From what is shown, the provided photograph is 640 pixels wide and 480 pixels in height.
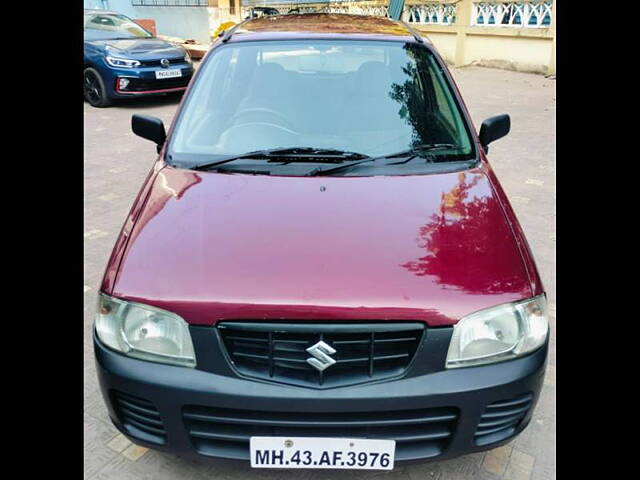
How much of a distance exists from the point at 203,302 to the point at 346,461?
713mm

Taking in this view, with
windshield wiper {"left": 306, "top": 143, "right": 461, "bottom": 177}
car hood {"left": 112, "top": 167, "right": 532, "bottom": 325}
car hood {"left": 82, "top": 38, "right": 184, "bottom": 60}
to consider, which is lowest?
car hood {"left": 112, "top": 167, "right": 532, "bottom": 325}

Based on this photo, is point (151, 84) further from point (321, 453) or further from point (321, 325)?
point (321, 453)

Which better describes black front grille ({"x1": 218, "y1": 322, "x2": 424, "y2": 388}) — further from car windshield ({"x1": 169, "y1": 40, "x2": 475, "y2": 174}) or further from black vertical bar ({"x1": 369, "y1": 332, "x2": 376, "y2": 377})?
car windshield ({"x1": 169, "y1": 40, "x2": 475, "y2": 174})

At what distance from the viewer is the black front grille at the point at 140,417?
5.89 ft

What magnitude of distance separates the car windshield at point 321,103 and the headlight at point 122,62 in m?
6.10

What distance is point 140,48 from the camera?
8711mm

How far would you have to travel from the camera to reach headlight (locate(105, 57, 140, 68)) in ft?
27.5

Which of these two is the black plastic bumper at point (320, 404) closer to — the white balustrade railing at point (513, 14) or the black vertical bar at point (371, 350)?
the black vertical bar at point (371, 350)

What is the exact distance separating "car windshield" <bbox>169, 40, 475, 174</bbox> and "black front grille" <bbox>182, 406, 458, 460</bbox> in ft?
4.05

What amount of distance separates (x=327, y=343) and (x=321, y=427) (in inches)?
11.2

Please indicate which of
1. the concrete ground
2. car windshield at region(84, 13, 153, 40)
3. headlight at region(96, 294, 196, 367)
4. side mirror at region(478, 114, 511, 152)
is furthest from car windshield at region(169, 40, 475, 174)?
car windshield at region(84, 13, 153, 40)

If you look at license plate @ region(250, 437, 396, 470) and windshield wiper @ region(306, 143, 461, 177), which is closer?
license plate @ region(250, 437, 396, 470)

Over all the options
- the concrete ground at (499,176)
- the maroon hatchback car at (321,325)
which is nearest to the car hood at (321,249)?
the maroon hatchback car at (321,325)

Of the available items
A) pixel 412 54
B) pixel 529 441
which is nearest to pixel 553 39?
pixel 412 54
